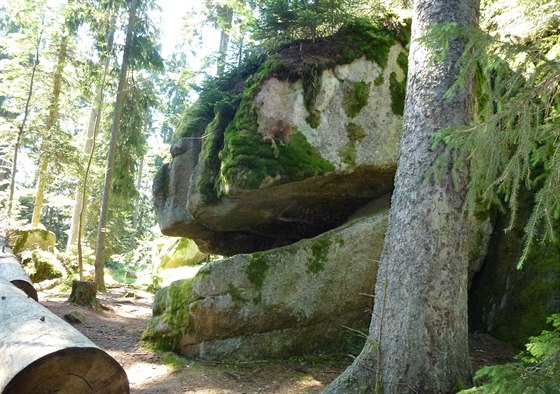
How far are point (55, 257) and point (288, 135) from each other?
11.8 m

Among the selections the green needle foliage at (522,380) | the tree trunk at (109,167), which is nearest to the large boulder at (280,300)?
the green needle foliage at (522,380)

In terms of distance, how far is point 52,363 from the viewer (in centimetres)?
343

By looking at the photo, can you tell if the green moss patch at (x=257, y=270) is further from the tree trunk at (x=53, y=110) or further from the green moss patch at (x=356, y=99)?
the tree trunk at (x=53, y=110)

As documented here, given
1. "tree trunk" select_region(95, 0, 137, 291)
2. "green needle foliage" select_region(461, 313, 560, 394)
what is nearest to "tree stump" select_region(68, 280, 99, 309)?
"tree trunk" select_region(95, 0, 137, 291)

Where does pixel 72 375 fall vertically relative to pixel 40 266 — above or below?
above

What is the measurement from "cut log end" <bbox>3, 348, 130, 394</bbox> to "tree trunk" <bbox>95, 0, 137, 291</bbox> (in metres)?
8.52

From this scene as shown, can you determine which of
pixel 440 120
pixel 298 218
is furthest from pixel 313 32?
pixel 440 120

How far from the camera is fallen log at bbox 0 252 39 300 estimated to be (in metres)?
7.35

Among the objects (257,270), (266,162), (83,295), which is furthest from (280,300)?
(83,295)

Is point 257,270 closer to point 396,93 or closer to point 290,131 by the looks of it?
point 290,131

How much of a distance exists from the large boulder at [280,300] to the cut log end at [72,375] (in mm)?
2756

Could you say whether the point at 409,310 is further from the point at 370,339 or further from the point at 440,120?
the point at 440,120

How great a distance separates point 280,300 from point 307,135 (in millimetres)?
2775

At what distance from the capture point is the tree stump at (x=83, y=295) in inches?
388
